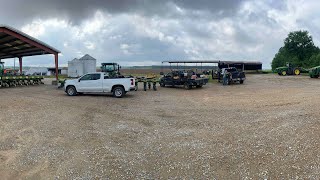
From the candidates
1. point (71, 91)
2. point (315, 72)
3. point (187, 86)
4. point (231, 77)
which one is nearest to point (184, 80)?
point (187, 86)

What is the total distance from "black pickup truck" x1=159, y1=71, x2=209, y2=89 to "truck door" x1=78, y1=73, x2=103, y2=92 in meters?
9.22

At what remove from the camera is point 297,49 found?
79.4 meters

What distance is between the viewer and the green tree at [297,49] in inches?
3051

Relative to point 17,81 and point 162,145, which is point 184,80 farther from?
point 162,145

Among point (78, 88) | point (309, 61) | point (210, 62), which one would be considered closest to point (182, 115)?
point (78, 88)

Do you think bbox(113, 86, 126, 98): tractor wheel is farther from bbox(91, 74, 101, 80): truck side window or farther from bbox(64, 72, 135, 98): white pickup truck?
bbox(91, 74, 101, 80): truck side window

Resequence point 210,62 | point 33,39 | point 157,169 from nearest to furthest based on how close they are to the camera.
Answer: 1. point 157,169
2. point 33,39
3. point 210,62

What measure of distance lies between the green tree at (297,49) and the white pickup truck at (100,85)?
66821mm

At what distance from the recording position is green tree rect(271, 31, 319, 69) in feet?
254

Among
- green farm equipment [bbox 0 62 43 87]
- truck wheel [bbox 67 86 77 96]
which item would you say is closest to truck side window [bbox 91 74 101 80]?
truck wheel [bbox 67 86 77 96]

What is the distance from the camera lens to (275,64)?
258 ft

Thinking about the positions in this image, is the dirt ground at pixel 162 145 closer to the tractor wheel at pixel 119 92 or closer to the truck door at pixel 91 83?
the tractor wheel at pixel 119 92

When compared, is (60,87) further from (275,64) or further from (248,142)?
(275,64)

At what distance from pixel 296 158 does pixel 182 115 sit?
569 centimetres
